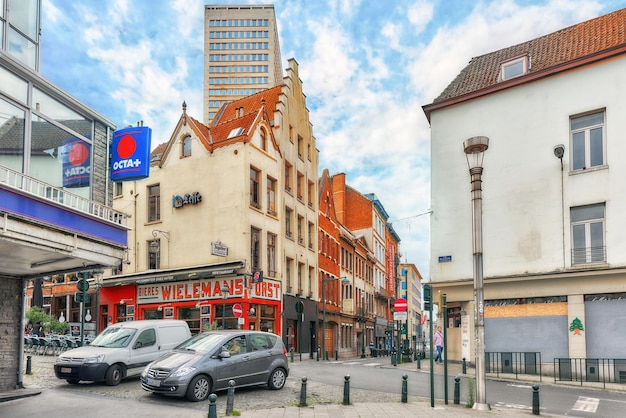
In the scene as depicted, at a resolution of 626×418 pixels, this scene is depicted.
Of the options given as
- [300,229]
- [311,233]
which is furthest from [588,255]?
[311,233]

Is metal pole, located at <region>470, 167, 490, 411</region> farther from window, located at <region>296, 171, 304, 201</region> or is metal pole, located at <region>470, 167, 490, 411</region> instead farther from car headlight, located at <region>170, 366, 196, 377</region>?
window, located at <region>296, 171, 304, 201</region>

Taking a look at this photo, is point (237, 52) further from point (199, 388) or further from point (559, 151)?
point (199, 388)

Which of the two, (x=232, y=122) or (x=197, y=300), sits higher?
(x=232, y=122)

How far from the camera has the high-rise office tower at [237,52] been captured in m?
134

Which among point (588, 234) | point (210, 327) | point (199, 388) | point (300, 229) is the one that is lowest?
point (199, 388)

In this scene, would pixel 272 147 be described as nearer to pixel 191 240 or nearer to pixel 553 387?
pixel 191 240

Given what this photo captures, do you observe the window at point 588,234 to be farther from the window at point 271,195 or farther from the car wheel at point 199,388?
the window at point 271,195

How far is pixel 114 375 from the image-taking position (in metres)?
16.0

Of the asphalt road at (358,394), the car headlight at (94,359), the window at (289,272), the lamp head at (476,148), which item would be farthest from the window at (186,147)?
the lamp head at (476,148)

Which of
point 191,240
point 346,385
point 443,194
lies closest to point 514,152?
point 443,194

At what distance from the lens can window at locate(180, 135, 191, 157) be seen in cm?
3588

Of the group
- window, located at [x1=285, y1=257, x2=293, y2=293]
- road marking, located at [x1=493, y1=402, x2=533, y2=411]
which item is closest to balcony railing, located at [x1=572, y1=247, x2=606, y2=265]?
road marking, located at [x1=493, y1=402, x2=533, y2=411]

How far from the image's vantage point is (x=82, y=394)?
14.7 metres

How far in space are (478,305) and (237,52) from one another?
131438mm
